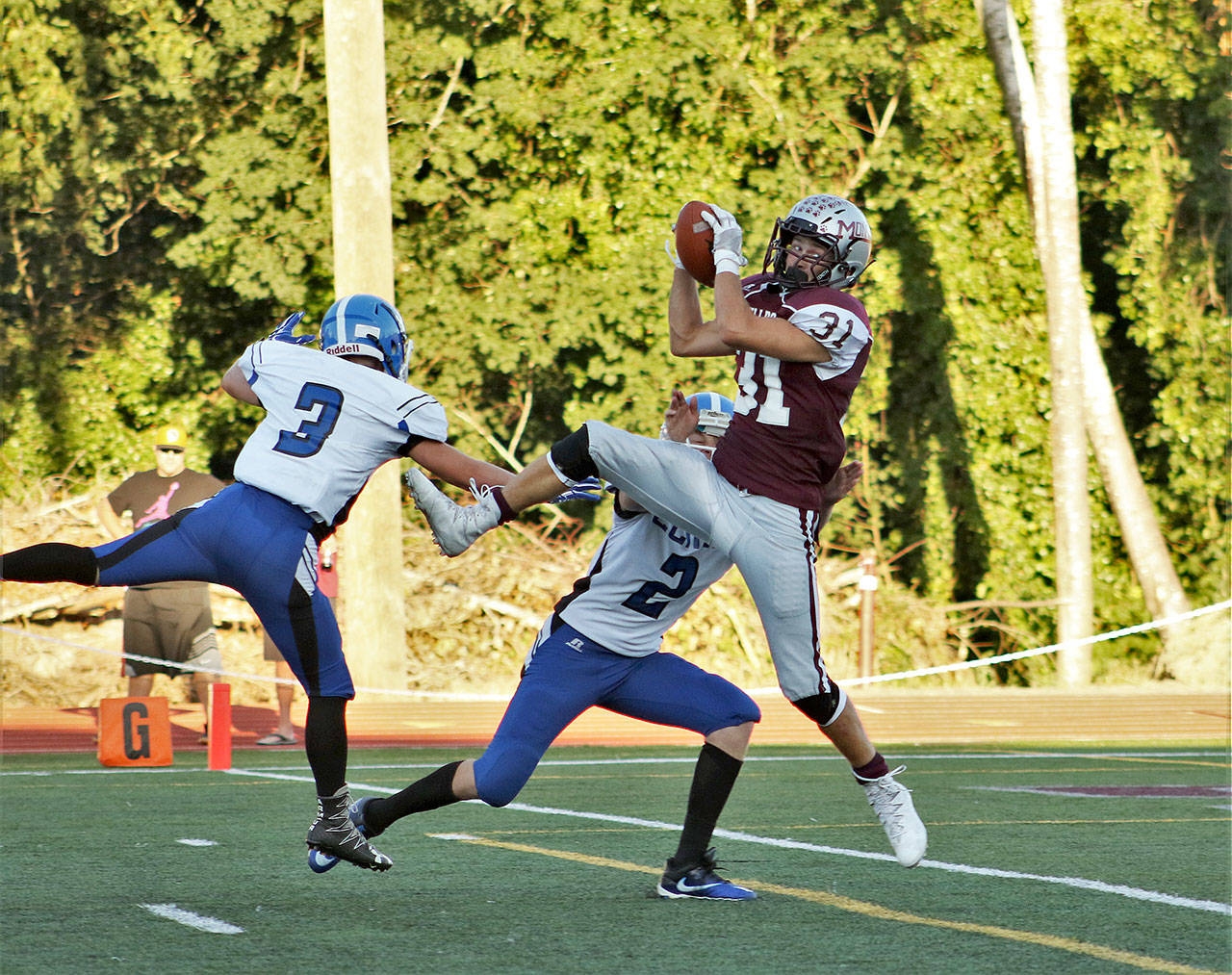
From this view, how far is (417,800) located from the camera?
5.33 metres

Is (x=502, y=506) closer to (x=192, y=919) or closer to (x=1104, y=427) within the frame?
(x=192, y=919)

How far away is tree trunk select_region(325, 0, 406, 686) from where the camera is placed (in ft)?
49.0

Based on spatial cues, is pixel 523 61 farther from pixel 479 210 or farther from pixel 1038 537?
pixel 1038 537

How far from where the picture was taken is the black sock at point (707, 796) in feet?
17.8

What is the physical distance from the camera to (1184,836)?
22.4ft

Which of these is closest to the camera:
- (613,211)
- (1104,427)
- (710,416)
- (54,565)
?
(54,565)

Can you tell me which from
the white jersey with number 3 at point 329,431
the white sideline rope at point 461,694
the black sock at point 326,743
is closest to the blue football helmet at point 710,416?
the white jersey with number 3 at point 329,431

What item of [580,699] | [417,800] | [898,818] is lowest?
[898,818]

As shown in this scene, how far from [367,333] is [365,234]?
9692 millimetres

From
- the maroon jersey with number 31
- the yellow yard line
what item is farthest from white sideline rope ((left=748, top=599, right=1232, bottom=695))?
the maroon jersey with number 31

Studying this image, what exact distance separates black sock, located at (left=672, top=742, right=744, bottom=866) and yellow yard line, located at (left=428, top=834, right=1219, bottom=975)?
29 centimetres

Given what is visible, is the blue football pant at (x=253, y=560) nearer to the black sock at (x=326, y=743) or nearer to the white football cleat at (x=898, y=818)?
the black sock at (x=326, y=743)

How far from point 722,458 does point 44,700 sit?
10917 millimetres

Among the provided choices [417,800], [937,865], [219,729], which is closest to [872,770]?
[937,865]
